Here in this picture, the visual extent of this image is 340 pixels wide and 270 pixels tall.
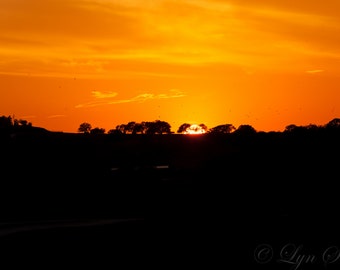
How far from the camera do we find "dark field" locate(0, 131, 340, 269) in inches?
475

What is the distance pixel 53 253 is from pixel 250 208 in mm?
4181

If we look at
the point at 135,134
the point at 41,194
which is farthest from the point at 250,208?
the point at 135,134

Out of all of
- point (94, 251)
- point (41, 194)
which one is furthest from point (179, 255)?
point (41, 194)

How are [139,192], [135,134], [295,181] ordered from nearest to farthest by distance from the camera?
[295,181]
[139,192]
[135,134]

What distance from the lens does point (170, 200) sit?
63.3ft

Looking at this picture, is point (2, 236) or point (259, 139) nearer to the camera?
point (2, 236)

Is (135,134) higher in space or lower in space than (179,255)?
higher

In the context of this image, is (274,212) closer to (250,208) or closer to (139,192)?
(250,208)

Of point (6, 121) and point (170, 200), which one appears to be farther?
point (6, 121)

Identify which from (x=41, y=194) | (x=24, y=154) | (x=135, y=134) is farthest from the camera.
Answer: (x=135, y=134)

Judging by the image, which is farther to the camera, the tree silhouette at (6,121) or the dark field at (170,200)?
the tree silhouette at (6,121)

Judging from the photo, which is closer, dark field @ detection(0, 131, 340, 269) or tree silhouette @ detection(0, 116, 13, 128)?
dark field @ detection(0, 131, 340, 269)

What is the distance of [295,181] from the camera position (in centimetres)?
1950

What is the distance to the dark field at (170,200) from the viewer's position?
39.6ft
